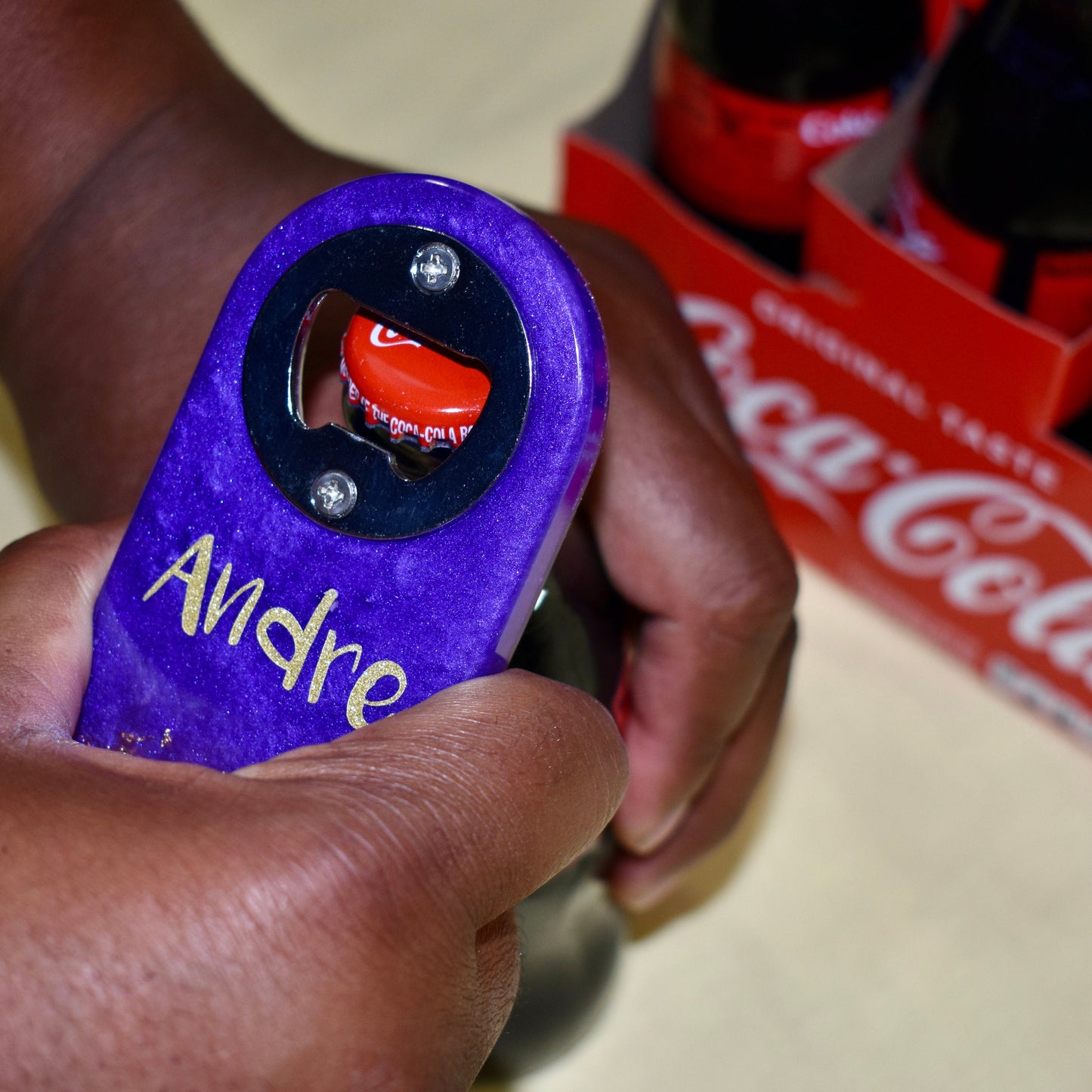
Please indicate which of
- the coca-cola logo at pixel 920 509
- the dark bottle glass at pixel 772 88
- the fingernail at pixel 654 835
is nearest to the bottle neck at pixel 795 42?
the dark bottle glass at pixel 772 88

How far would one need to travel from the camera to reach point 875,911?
0.56 m

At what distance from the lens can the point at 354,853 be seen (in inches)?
10.3

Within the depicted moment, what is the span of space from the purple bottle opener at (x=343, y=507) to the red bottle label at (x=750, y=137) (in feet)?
1.21

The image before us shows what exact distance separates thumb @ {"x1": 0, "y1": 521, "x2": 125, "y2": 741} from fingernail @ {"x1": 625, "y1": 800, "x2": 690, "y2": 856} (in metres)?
0.23

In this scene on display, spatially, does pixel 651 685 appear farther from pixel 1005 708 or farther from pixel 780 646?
pixel 1005 708

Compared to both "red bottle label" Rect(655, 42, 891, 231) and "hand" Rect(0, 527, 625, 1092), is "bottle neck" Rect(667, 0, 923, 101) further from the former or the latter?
"hand" Rect(0, 527, 625, 1092)

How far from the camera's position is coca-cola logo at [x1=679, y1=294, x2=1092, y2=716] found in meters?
0.59

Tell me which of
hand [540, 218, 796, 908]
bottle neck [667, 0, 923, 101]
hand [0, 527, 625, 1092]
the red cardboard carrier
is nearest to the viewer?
hand [0, 527, 625, 1092]

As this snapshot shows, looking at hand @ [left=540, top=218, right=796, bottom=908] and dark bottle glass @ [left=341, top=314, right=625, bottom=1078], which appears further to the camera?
hand @ [left=540, top=218, right=796, bottom=908]

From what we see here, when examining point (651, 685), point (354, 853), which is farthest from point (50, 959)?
point (651, 685)

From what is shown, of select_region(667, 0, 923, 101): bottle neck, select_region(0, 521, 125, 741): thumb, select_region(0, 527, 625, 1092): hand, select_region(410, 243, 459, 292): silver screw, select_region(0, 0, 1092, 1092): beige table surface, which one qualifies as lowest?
select_region(0, 0, 1092, 1092): beige table surface

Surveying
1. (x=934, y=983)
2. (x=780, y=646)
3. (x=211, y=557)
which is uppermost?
(x=211, y=557)

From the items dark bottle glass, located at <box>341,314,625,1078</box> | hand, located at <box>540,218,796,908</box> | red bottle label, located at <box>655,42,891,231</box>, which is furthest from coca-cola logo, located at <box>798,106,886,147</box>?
dark bottle glass, located at <box>341,314,625,1078</box>

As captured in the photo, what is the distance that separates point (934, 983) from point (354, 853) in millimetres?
360
